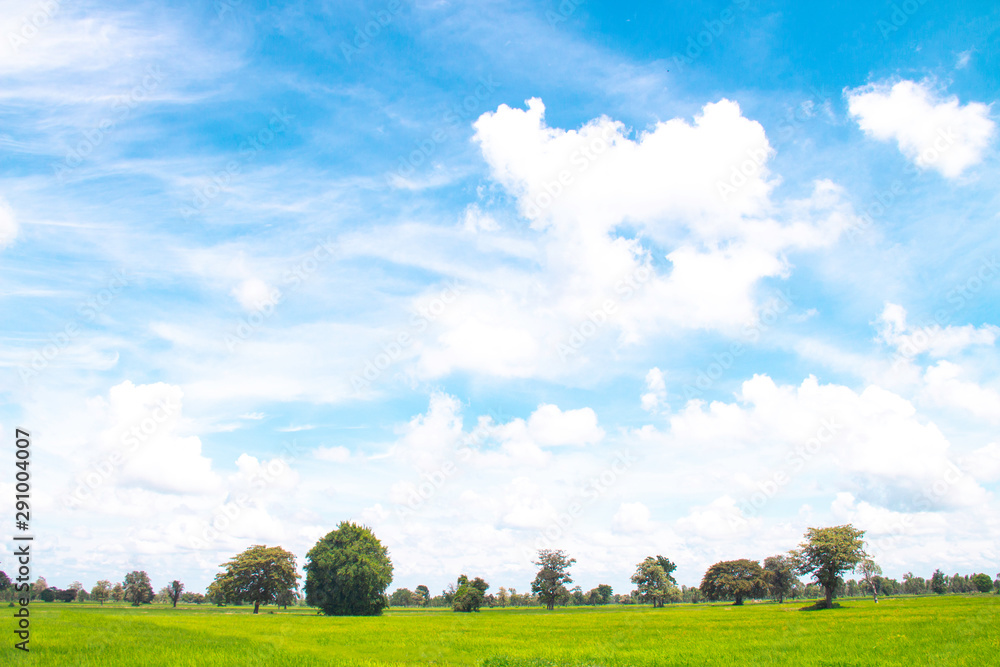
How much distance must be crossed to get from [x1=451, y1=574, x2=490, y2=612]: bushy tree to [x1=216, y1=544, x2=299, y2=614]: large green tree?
30.7 meters

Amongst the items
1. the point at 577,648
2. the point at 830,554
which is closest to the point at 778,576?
the point at 830,554

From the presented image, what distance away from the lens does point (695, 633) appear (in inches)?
1572

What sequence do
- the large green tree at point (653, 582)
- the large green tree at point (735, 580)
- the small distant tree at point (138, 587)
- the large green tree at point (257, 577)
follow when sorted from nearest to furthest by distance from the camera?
the large green tree at point (257, 577)
the large green tree at point (735, 580)
the large green tree at point (653, 582)
the small distant tree at point (138, 587)

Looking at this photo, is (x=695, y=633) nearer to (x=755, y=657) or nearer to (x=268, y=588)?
(x=755, y=657)

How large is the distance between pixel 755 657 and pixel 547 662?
9362 millimetres

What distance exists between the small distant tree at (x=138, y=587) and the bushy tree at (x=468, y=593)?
375ft

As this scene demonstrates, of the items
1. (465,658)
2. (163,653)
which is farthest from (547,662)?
(163,653)

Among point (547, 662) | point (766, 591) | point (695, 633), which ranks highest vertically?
point (547, 662)

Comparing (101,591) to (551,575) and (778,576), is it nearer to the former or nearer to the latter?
(551,575)

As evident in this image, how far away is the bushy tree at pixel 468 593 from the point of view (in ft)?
359

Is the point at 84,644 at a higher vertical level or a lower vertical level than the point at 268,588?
higher

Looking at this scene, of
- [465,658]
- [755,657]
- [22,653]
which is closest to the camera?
[22,653]

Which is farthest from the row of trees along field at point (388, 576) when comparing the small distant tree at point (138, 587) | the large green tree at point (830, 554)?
the small distant tree at point (138, 587)

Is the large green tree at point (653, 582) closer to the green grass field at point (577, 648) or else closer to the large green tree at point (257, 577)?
the large green tree at point (257, 577)
